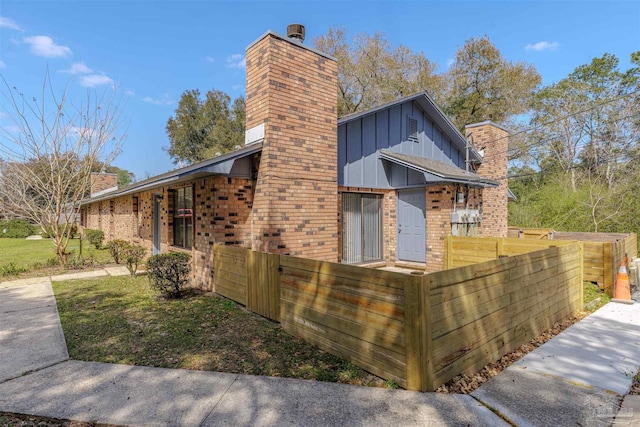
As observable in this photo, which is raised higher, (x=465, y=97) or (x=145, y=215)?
(x=465, y=97)

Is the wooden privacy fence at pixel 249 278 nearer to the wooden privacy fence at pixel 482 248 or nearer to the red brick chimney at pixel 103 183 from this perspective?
the wooden privacy fence at pixel 482 248

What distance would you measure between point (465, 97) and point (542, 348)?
2283cm

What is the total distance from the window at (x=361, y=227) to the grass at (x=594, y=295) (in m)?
5.08

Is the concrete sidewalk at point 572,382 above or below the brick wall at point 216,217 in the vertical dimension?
below

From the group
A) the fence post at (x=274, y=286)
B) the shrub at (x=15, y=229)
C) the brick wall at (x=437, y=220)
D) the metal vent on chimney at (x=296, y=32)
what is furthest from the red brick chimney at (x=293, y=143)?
the shrub at (x=15, y=229)

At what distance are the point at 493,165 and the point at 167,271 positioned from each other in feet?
40.0

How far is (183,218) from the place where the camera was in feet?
28.9

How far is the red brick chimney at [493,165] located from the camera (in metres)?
12.1

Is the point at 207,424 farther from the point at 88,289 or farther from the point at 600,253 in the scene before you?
the point at 600,253

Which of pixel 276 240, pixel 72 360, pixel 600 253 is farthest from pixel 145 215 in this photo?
pixel 600 253

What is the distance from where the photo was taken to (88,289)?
289 inches

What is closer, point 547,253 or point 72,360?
point 72,360

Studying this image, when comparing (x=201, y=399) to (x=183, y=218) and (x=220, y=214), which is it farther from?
(x=183, y=218)

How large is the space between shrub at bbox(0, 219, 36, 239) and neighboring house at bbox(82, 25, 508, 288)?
1846 cm
